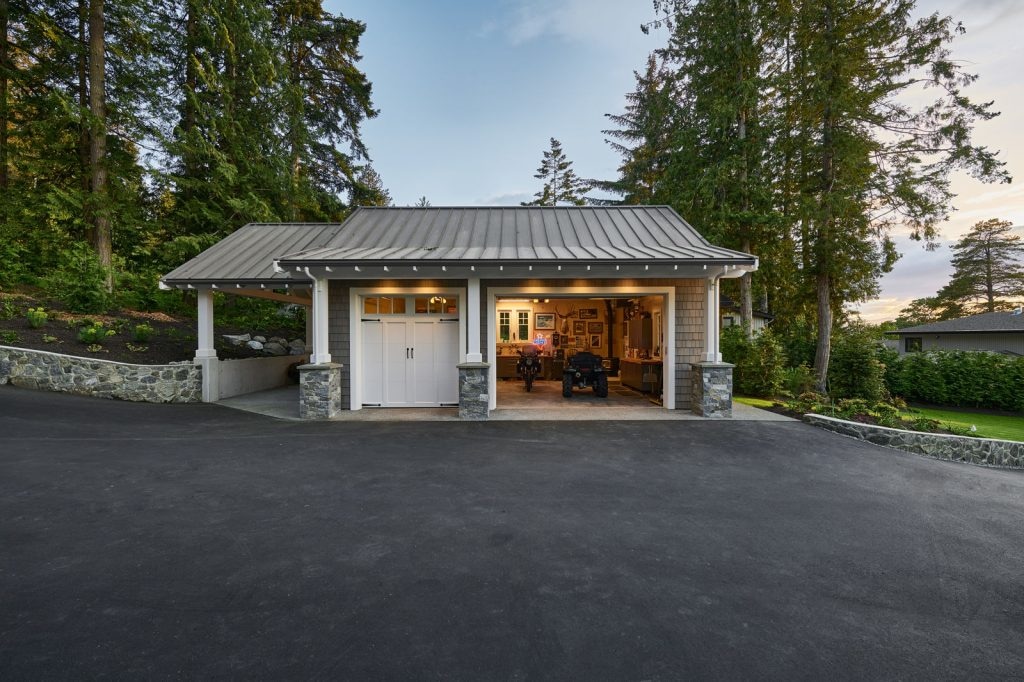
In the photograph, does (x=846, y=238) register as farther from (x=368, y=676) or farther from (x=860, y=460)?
(x=368, y=676)

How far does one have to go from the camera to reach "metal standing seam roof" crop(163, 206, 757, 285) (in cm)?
750

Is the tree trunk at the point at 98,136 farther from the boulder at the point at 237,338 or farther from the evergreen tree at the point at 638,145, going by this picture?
the evergreen tree at the point at 638,145

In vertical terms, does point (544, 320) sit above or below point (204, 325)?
above

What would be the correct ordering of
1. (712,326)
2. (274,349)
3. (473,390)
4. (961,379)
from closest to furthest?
(473,390)
(712,326)
(961,379)
(274,349)

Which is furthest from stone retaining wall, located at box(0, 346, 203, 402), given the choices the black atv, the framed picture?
the framed picture

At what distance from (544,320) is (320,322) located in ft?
26.6

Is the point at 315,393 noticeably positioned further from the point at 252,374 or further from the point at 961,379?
the point at 961,379

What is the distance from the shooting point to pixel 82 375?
26.9ft

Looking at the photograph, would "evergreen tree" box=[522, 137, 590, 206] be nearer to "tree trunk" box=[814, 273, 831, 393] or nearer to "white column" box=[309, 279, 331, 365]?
"tree trunk" box=[814, 273, 831, 393]

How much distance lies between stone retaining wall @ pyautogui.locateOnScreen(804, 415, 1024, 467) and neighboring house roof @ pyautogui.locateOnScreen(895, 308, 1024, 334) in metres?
15.8

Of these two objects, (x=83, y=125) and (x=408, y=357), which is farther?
(x=83, y=125)

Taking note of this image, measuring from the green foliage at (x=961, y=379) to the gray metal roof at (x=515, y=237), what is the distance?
850cm

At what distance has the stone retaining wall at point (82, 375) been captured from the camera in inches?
319

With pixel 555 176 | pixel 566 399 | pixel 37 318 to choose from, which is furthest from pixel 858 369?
pixel 555 176
